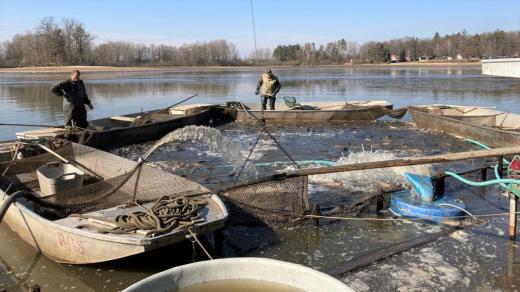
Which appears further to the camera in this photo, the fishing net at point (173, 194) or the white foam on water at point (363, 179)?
the white foam on water at point (363, 179)

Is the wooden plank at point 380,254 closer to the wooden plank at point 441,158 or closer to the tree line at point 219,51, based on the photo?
the wooden plank at point 441,158

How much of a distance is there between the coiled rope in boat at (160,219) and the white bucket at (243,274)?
160 cm

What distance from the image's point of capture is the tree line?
349 feet

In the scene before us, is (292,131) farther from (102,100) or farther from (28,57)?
(28,57)

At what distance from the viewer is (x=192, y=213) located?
515 centimetres

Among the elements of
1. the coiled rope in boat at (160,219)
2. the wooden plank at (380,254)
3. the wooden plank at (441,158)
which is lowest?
the wooden plank at (380,254)

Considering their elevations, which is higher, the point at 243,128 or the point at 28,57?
the point at 28,57

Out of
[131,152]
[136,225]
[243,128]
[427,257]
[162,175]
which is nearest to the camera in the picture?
[136,225]

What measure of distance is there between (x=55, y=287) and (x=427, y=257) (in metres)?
4.26

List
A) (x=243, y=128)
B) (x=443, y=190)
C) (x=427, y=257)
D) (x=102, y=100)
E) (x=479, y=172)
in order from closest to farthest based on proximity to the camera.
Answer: (x=427, y=257) < (x=443, y=190) < (x=479, y=172) < (x=243, y=128) < (x=102, y=100)

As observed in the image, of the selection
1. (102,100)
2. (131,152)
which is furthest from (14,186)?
(102,100)

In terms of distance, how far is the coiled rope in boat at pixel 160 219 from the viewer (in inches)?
188

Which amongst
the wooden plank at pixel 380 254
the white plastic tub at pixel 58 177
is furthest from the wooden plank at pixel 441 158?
the white plastic tub at pixel 58 177

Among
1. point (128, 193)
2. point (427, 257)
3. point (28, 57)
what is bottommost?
point (427, 257)
